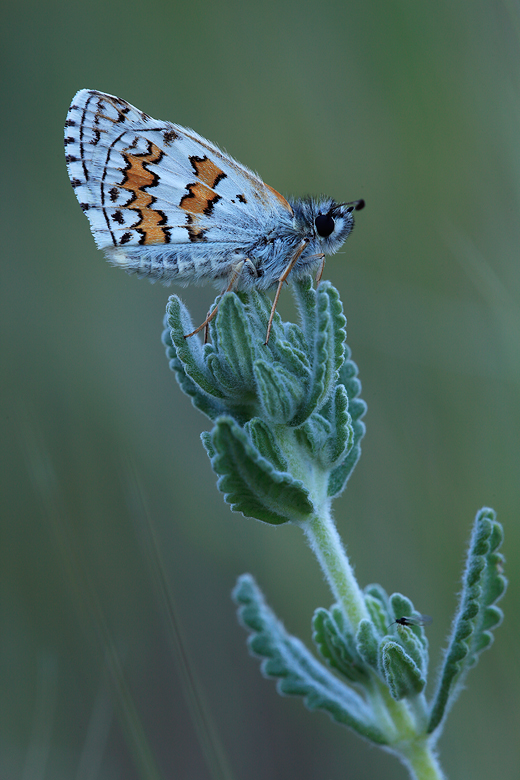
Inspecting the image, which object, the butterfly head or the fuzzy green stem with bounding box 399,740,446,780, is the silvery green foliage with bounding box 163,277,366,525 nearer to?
the butterfly head

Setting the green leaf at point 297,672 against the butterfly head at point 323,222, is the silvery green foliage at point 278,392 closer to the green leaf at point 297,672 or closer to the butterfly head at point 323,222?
the butterfly head at point 323,222

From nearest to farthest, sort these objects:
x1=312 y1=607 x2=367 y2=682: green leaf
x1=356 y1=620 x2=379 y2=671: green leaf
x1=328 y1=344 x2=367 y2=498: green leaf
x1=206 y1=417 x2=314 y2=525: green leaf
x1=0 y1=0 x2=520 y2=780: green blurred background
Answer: x1=206 y1=417 x2=314 y2=525: green leaf < x1=356 y1=620 x2=379 y2=671: green leaf < x1=312 y1=607 x2=367 y2=682: green leaf < x1=328 y1=344 x2=367 y2=498: green leaf < x1=0 y1=0 x2=520 y2=780: green blurred background

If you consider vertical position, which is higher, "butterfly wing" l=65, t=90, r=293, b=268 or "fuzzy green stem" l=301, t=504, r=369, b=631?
"butterfly wing" l=65, t=90, r=293, b=268

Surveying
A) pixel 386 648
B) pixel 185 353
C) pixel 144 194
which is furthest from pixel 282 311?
pixel 386 648

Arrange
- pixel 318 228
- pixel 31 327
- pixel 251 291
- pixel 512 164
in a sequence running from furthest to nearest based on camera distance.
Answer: pixel 31 327, pixel 512 164, pixel 318 228, pixel 251 291

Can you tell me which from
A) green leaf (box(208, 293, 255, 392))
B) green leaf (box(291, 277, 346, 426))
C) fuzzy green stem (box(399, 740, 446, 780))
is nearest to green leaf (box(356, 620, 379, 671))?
fuzzy green stem (box(399, 740, 446, 780))

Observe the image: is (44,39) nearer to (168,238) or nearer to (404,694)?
(168,238)

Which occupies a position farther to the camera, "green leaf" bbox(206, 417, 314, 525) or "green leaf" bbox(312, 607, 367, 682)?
"green leaf" bbox(312, 607, 367, 682)

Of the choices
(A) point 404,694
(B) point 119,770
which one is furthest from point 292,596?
(A) point 404,694
